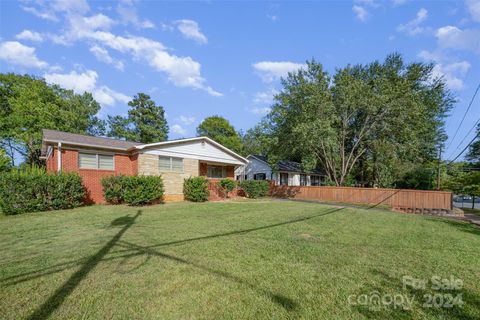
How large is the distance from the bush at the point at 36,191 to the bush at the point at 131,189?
4.40ft

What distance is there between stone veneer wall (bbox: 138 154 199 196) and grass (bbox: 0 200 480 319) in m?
7.43

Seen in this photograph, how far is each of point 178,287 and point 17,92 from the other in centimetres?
3397

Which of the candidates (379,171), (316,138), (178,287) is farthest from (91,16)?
(379,171)

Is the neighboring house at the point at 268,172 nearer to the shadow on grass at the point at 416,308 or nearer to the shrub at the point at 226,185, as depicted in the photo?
the shrub at the point at 226,185

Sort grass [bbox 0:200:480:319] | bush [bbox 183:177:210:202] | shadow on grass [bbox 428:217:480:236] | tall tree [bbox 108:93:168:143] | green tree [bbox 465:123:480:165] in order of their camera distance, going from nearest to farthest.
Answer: grass [bbox 0:200:480:319] → shadow on grass [bbox 428:217:480:236] → bush [bbox 183:177:210:202] → tall tree [bbox 108:93:168:143] → green tree [bbox 465:123:480:165]

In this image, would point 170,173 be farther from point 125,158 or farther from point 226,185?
point 226,185

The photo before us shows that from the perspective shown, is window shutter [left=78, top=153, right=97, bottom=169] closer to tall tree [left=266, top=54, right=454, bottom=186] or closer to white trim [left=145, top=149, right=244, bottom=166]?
white trim [left=145, top=149, right=244, bottom=166]

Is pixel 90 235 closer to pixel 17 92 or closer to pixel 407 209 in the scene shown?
pixel 407 209

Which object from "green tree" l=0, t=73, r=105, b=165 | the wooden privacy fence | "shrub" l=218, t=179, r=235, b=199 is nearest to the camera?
the wooden privacy fence

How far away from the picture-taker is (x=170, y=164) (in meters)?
15.5

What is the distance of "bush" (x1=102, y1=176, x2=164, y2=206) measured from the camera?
11.9 meters

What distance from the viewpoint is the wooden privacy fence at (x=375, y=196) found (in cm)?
1556

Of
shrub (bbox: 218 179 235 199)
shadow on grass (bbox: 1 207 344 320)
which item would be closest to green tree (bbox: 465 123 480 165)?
shrub (bbox: 218 179 235 199)

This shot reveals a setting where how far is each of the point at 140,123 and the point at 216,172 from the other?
22.9 metres
